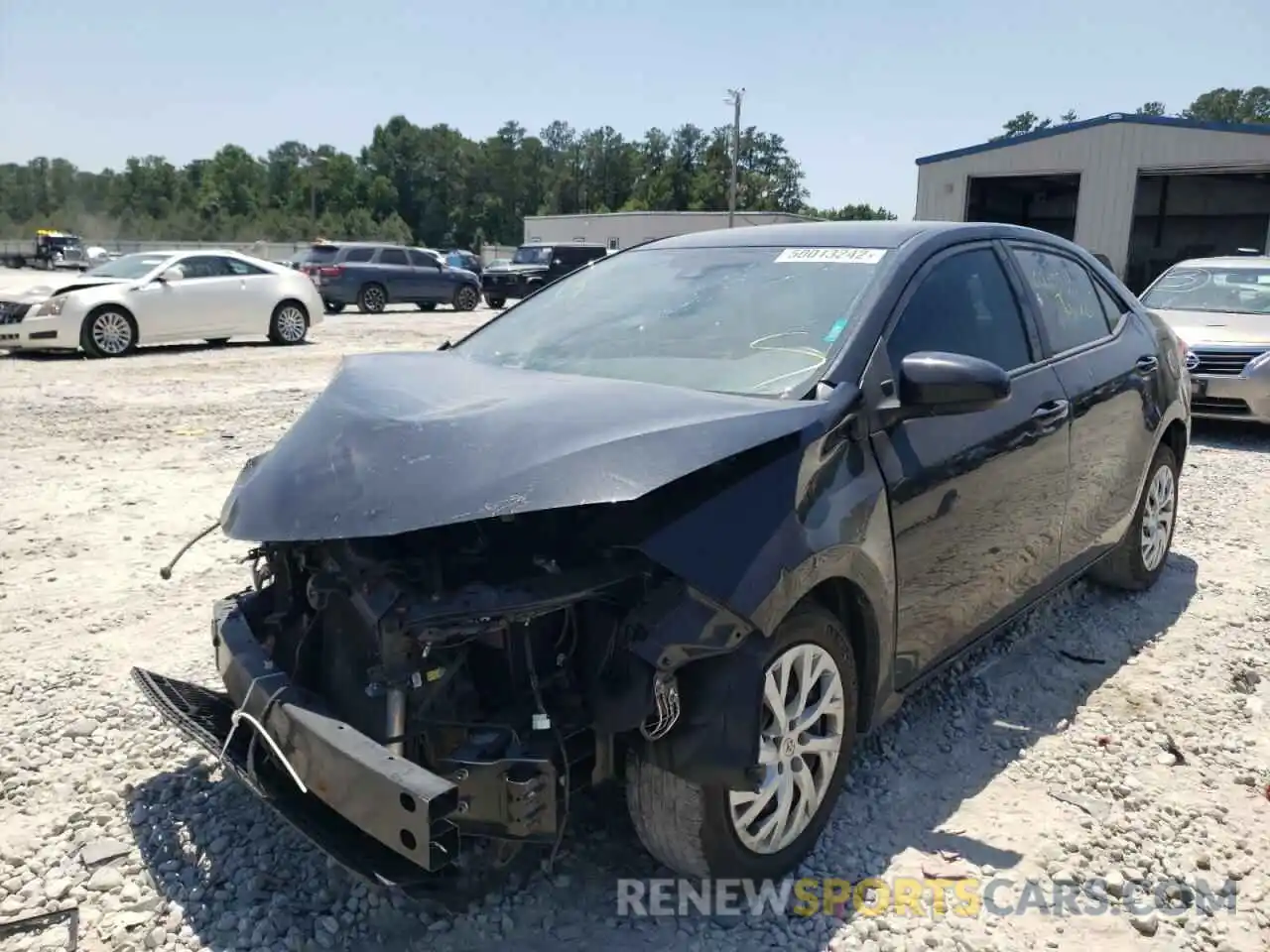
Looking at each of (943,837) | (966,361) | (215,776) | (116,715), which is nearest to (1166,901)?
(943,837)

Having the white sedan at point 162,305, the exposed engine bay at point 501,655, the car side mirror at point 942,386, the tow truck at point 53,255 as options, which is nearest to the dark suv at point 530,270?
the white sedan at point 162,305

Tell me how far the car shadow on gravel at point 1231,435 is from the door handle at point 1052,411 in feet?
20.8

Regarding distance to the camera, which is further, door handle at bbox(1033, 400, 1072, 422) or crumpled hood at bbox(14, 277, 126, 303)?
crumpled hood at bbox(14, 277, 126, 303)

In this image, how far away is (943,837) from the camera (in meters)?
3.02

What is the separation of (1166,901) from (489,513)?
214 cm

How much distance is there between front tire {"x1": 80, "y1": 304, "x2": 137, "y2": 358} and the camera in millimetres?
13477

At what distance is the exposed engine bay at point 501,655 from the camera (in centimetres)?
225

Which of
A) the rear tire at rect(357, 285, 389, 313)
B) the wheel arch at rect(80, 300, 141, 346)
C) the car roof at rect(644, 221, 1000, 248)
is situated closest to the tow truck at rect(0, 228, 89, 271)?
the rear tire at rect(357, 285, 389, 313)

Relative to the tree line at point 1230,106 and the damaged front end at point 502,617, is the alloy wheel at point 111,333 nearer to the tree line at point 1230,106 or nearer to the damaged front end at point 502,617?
the damaged front end at point 502,617

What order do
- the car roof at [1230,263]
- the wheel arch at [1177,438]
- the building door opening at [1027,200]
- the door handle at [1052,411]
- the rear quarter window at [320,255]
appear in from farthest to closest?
1. the building door opening at [1027,200]
2. the rear quarter window at [320,255]
3. the car roof at [1230,263]
4. the wheel arch at [1177,438]
5. the door handle at [1052,411]

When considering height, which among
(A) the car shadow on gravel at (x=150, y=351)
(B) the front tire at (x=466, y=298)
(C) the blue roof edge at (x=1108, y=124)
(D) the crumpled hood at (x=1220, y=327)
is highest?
(C) the blue roof edge at (x=1108, y=124)

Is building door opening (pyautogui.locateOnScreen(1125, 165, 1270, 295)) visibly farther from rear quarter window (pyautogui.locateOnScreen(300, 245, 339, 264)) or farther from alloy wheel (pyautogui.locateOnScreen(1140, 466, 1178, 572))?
alloy wheel (pyautogui.locateOnScreen(1140, 466, 1178, 572))

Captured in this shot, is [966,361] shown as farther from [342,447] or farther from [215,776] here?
[215,776]

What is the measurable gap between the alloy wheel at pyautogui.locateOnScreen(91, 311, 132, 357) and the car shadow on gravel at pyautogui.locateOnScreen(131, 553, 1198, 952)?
12128 millimetres
